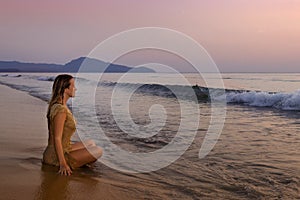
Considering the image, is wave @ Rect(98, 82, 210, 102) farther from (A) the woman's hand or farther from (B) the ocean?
(A) the woman's hand

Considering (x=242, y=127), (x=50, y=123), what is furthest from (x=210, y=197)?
(x=242, y=127)

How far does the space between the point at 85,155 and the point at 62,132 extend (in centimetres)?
64

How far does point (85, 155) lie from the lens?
5828mm

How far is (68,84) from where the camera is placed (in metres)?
5.54

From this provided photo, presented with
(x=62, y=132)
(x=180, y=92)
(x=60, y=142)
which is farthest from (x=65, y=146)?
(x=180, y=92)

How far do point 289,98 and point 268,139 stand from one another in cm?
1278

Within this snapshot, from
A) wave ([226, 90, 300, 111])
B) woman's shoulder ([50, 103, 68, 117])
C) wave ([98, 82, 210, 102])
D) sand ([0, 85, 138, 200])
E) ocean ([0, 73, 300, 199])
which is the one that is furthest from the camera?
wave ([98, 82, 210, 102])

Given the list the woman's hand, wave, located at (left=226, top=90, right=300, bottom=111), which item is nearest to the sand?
the woman's hand

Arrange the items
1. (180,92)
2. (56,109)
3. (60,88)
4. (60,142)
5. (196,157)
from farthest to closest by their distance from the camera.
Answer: (180,92) → (196,157) → (60,88) → (56,109) → (60,142)

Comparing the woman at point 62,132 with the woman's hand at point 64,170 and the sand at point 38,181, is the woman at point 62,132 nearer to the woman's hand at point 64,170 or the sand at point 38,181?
the woman's hand at point 64,170

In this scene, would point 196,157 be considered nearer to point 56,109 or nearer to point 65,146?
point 65,146

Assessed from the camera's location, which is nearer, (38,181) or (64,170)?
(38,181)

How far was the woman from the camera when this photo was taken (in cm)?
525

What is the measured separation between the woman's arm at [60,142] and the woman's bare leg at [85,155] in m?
0.36
